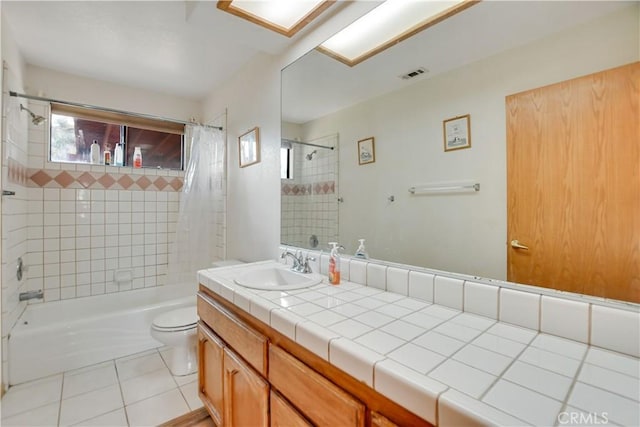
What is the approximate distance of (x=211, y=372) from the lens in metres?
1.42

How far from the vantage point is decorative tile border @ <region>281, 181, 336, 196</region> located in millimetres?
1634

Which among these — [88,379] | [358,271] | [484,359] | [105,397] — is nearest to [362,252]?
[358,271]

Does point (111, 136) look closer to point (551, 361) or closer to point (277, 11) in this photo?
point (277, 11)

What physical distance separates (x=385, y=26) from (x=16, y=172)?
272cm

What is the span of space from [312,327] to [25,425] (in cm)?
191

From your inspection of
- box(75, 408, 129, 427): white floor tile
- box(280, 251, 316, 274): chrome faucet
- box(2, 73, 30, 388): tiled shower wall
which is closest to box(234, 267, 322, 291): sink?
box(280, 251, 316, 274): chrome faucet

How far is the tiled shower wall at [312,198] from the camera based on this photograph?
5.27ft

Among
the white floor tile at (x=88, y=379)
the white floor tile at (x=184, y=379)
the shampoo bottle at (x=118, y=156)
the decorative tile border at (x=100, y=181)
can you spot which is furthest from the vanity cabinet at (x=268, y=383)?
the shampoo bottle at (x=118, y=156)

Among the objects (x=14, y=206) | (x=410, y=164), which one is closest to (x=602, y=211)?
(x=410, y=164)

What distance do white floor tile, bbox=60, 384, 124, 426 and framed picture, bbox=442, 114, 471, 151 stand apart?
2.29 metres

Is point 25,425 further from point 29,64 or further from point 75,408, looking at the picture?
point 29,64

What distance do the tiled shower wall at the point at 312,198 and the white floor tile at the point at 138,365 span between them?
142 cm

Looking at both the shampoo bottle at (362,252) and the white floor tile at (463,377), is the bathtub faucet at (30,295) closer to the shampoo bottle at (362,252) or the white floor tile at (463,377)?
the shampoo bottle at (362,252)

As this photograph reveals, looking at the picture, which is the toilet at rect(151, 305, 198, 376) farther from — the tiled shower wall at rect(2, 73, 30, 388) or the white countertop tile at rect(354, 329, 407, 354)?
the white countertop tile at rect(354, 329, 407, 354)
